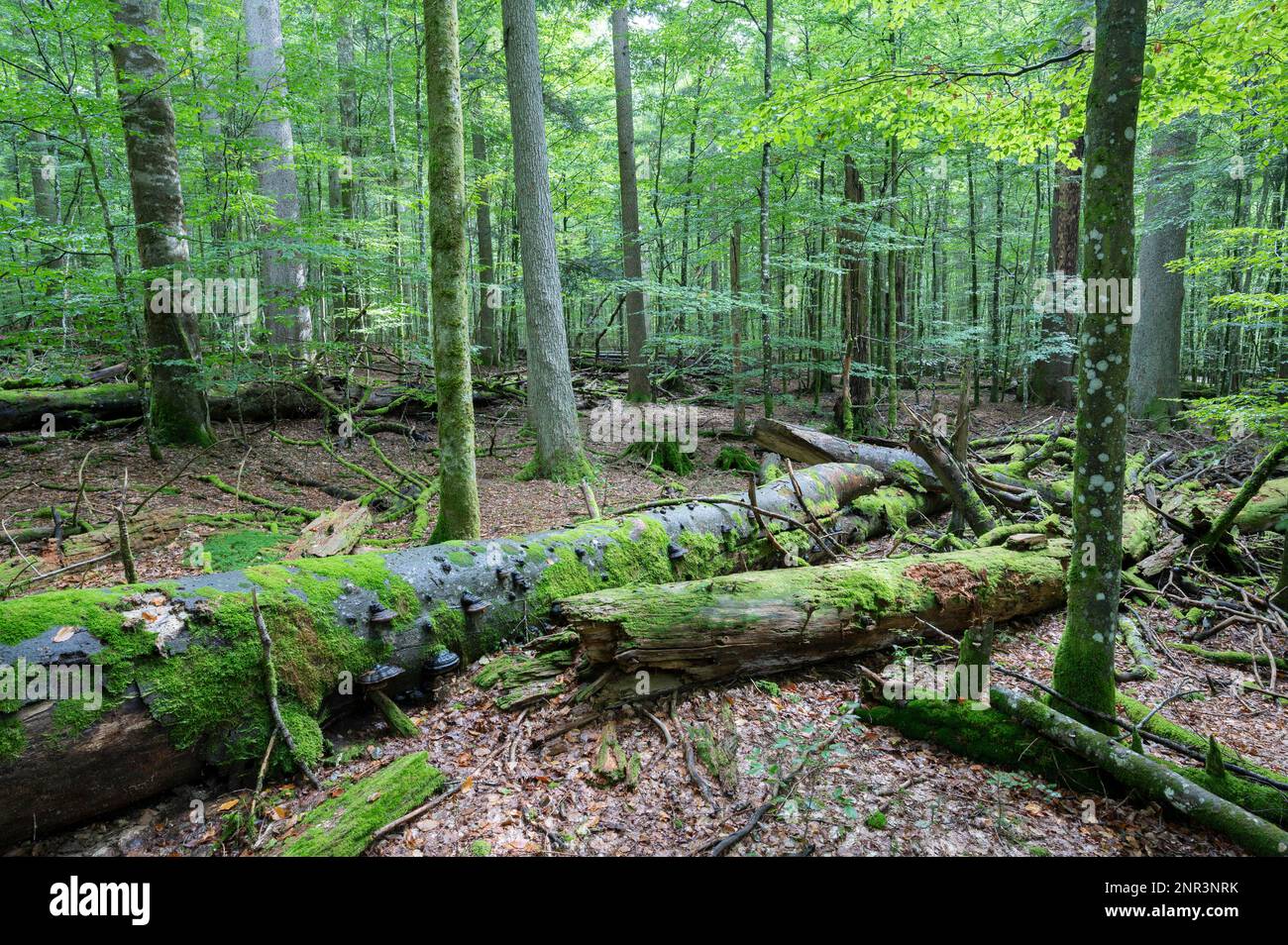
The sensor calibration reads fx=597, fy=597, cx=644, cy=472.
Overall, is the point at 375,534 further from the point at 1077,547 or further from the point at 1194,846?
the point at 1194,846

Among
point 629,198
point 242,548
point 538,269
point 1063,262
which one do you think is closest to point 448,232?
point 242,548

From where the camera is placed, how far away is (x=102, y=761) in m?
2.87

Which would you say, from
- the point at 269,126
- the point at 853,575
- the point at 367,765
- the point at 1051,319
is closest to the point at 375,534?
the point at 367,765

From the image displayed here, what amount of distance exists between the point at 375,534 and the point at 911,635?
18.6 ft

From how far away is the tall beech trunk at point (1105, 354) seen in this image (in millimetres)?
3074

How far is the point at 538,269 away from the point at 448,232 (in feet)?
12.7

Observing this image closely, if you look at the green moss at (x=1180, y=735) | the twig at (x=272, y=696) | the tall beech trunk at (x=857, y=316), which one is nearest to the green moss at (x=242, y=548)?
the twig at (x=272, y=696)

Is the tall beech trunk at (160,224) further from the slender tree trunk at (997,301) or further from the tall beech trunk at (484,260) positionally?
the slender tree trunk at (997,301)

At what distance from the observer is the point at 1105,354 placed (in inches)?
126

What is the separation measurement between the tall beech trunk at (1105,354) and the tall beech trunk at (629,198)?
956 centimetres

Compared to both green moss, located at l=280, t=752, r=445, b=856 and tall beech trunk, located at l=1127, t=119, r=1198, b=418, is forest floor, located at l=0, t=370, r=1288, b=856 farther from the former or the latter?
tall beech trunk, located at l=1127, t=119, r=1198, b=418

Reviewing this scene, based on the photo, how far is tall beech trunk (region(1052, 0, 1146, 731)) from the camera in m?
3.07

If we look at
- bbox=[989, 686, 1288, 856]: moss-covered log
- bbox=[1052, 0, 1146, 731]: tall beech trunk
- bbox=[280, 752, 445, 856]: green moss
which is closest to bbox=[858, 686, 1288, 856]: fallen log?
bbox=[989, 686, 1288, 856]: moss-covered log

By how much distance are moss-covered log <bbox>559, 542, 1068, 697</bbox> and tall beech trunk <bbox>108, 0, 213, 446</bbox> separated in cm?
732
